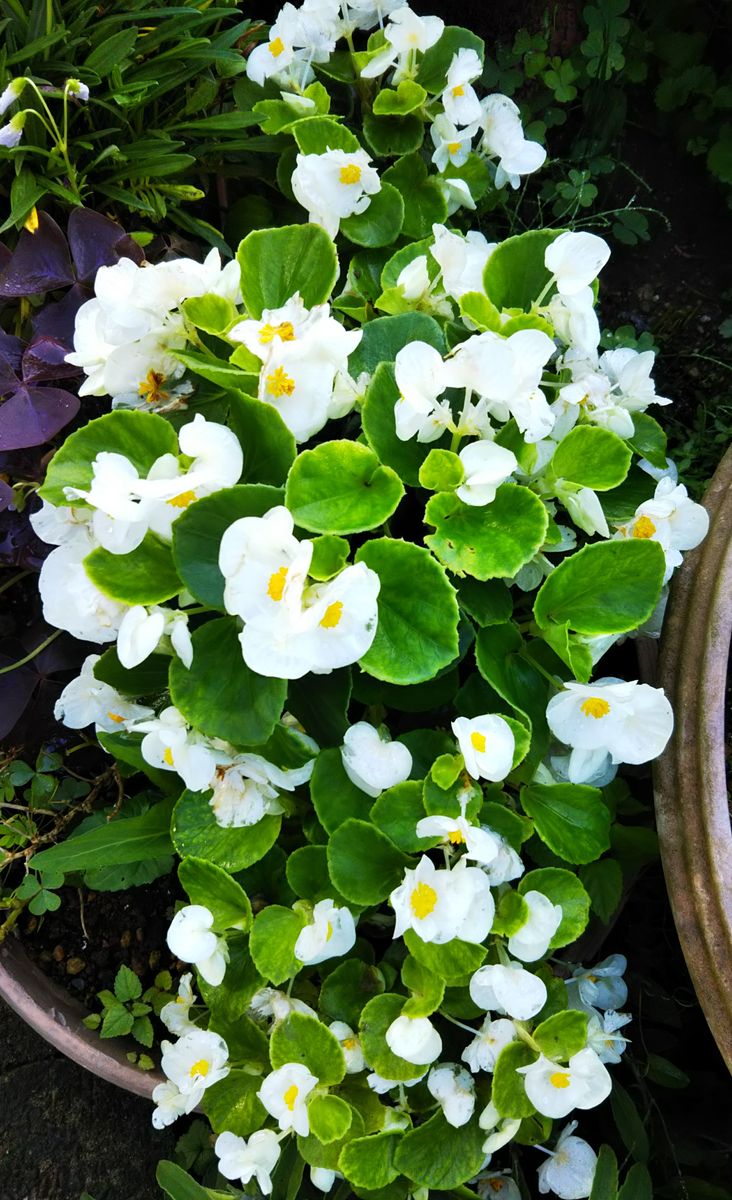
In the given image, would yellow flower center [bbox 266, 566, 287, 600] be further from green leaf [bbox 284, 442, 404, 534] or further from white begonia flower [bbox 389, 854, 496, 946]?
white begonia flower [bbox 389, 854, 496, 946]

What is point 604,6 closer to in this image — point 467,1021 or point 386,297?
point 386,297

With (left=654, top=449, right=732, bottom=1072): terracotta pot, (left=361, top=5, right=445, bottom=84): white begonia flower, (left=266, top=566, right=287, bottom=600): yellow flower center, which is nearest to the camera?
(left=266, top=566, right=287, bottom=600): yellow flower center

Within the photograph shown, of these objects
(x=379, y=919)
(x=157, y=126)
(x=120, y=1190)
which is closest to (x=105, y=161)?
(x=157, y=126)

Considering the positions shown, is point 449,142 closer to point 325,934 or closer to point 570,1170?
point 325,934

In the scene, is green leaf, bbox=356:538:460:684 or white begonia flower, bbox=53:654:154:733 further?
white begonia flower, bbox=53:654:154:733

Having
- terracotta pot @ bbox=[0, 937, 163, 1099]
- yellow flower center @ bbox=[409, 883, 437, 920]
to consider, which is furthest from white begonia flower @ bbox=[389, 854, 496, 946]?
terracotta pot @ bbox=[0, 937, 163, 1099]

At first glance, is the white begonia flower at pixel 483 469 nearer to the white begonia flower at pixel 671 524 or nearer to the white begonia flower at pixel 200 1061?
the white begonia flower at pixel 671 524
